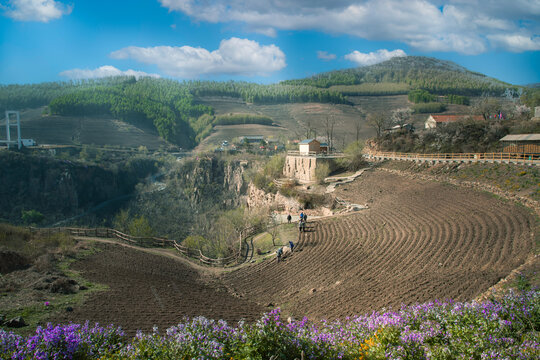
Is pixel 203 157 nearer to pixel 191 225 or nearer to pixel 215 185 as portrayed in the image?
pixel 215 185

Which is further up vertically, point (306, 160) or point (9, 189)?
point (306, 160)

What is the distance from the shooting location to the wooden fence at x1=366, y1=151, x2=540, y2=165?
28.7 metres

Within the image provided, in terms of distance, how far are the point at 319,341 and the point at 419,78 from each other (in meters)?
139

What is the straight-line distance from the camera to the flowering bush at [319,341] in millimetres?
6266

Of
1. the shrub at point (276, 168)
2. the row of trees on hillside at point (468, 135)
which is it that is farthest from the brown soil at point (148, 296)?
the row of trees on hillside at point (468, 135)

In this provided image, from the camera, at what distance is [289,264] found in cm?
2044

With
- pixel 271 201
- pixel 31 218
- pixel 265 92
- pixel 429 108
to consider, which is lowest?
pixel 31 218

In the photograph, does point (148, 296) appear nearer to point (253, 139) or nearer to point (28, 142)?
point (28, 142)

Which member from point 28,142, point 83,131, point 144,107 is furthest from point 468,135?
point 144,107

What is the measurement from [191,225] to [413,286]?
143 ft

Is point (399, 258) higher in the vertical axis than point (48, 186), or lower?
higher

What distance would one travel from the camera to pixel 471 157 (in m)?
34.8

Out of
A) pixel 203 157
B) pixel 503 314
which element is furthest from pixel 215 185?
pixel 503 314

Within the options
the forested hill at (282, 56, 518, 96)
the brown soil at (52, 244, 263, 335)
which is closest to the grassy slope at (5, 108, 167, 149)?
the brown soil at (52, 244, 263, 335)
